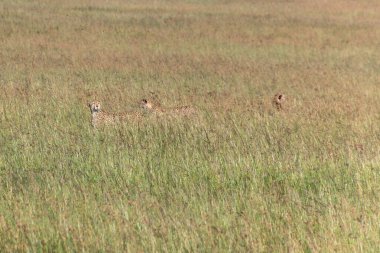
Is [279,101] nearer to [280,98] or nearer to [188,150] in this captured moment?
[280,98]

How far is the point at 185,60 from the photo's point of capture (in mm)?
21406

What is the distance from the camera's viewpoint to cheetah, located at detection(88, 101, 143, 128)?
11.9 m

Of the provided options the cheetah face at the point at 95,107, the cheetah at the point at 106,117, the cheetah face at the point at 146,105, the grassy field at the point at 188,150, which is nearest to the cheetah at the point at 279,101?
the grassy field at the point at 188,150

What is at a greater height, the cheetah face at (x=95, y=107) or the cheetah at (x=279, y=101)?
the cheetah face at (x=95, y=107)

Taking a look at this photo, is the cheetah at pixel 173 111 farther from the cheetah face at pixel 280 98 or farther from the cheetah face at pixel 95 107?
the cheetah face at pixel 280 98

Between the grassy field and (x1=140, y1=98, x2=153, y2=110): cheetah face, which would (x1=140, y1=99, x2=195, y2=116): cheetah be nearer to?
(x1=140, y1=98, x2=153, y2=110): cheetah face

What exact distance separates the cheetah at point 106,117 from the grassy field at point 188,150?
9.3 inches

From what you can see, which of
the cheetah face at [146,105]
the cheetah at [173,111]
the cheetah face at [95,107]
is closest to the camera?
the cheetah face at [95,107]

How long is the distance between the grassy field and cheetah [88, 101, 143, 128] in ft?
0.78

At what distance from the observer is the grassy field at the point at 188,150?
6.37m

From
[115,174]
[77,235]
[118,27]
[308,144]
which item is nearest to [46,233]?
[77,235]

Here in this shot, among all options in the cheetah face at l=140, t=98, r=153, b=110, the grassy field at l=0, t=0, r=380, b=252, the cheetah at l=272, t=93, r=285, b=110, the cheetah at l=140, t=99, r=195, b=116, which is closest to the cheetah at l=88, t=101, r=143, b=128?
the grassy field at l=0, t=0, r=380, b=252

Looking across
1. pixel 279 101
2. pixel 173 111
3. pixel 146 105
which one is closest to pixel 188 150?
pixel 173 111

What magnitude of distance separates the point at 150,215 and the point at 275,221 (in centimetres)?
109
